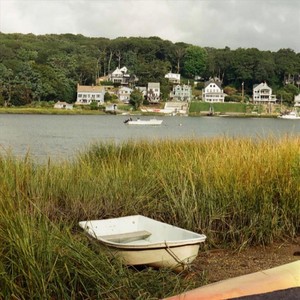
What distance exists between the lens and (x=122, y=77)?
144500 mm

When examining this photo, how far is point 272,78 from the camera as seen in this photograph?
148 m

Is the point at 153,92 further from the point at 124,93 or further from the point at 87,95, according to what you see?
the point at 87,95

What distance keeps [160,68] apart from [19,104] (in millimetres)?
50682

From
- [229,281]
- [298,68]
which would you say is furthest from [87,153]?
[298,68]

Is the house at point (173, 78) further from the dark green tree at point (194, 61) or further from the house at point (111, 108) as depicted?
the house at point (111, 108)

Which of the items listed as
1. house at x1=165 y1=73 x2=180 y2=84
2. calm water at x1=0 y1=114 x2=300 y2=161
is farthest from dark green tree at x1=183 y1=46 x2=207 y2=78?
calm water at x1=0 y1=114 x2=300 y2=161

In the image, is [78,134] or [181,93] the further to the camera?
[181,93]

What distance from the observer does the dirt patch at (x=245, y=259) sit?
5433mm

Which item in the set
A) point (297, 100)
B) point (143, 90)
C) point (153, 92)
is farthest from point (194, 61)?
point (153, 92)

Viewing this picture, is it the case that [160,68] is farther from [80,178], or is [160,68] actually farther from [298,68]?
[80,178]

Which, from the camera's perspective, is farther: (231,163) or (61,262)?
(231,163)

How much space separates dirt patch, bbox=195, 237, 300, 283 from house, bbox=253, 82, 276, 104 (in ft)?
436

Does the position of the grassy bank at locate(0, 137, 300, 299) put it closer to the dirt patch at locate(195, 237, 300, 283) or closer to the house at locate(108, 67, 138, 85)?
the dirt patch at locate(195, 237, 300, 283)

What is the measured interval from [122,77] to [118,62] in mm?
13030
